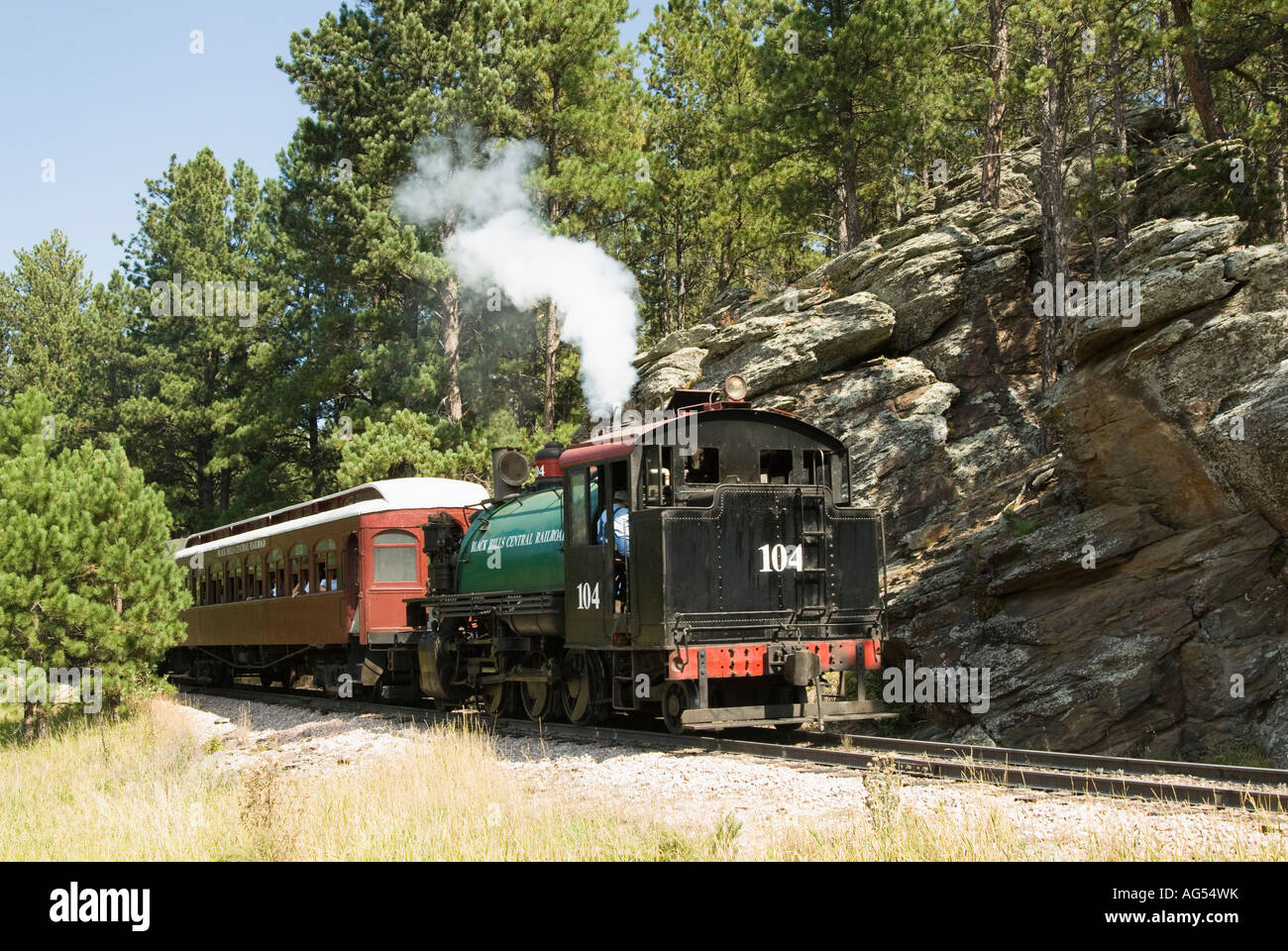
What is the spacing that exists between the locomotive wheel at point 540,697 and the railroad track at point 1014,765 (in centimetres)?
39

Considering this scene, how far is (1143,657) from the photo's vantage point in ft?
41.2

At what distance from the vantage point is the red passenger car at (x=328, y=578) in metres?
17.1

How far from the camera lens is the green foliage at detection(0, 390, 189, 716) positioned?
1605cm

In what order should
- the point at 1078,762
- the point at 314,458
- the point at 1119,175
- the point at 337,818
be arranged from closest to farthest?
1. the point at 337,818
2. the point at 1078,762
3. the point at 1119,175
4. the point at 314,458

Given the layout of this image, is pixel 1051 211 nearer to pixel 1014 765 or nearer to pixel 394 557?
pixel 394 557

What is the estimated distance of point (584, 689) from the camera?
13.0 m

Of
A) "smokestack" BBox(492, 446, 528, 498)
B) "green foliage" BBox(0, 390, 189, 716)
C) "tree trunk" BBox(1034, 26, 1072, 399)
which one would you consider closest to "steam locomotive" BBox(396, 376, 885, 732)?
"smokestack" BBox(492, 446, 528, 498)

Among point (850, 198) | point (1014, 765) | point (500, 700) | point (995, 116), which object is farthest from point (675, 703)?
point (850, 198)

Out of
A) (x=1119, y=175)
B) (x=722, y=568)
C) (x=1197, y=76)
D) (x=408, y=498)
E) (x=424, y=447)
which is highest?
(x=1119, y=175)

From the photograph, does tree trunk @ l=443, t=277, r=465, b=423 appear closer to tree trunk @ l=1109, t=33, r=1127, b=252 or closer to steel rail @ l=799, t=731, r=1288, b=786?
tree trunk @ l=1109, t=33, r=1127, b=252

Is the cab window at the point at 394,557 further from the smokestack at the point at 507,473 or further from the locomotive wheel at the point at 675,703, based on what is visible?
the locomotive wheel at the point at 675,703

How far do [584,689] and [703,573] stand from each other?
2.78m
